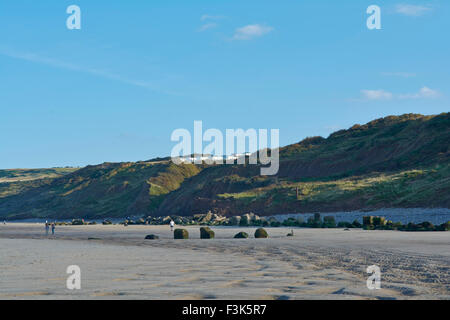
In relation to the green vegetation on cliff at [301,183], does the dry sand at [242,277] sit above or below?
below

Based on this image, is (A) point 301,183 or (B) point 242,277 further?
(A) point 301,183

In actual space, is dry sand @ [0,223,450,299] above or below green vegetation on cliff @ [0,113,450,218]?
below

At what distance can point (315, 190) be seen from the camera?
72688 mm

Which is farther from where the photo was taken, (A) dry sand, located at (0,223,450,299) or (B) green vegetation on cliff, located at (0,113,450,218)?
(B) green vegetation on cliff, located at (0,113,450,218)

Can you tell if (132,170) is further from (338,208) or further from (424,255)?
(424,255)

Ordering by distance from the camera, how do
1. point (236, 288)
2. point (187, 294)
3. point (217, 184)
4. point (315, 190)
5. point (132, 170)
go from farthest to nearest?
point (132, 170), point (217, 184), point (315, 190), point (236, 288), point (187, 294)

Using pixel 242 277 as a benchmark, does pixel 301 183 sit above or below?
above

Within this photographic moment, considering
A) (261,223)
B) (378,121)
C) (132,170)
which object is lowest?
(261,223)

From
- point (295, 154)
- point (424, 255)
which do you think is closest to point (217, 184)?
point (295, 154)

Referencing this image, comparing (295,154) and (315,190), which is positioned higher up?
(295,154)

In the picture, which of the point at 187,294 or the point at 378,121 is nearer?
the point at 187,294

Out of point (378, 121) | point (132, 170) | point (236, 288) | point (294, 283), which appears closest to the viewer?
point (236, 288)

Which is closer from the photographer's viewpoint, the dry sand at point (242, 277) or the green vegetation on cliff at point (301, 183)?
the dry sand at point (242, 277)
